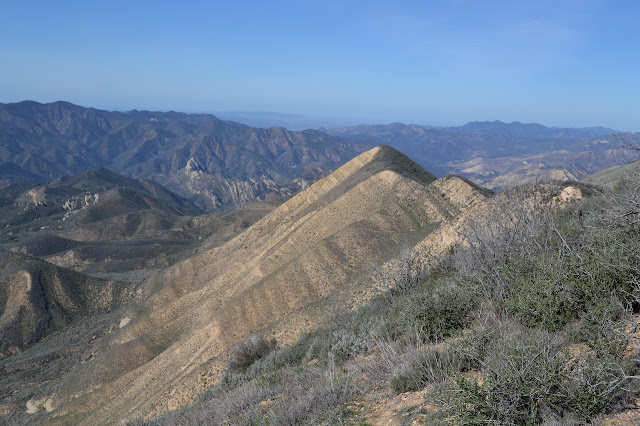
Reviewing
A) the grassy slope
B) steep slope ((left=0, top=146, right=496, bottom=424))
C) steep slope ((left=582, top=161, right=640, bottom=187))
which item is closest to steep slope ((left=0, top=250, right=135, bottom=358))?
steep slope ((left=0, top=146, right=496, bottom=424))

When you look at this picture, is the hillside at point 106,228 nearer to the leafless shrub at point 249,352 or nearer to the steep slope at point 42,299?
the steep slope at point 42,299

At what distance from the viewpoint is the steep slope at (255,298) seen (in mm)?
27000

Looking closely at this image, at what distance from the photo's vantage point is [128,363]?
1400 inches

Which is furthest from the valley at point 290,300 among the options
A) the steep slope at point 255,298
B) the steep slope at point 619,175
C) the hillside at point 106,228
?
the hillside at point 106,228

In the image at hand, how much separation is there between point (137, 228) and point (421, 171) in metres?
92.8

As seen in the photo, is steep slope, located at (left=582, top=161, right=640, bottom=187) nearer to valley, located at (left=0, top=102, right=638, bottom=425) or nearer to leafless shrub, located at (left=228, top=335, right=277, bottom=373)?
valley, located at (left=0, top=102, right=638, bottom=425)

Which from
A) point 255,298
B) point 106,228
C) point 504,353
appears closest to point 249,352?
point 255,298

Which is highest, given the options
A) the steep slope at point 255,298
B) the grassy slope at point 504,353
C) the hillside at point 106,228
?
the grassy slope at point 504,353

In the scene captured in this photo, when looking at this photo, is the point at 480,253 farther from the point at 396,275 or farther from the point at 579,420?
the point at 579,420

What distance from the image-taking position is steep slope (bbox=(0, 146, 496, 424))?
88.6 feet

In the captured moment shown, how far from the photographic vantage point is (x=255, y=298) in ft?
107

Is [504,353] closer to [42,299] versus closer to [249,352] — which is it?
[249,352]

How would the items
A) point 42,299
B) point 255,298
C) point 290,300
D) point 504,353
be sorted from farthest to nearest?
1. point 42,299
2. point 255,298
3. point 290,300
4. point 504,353

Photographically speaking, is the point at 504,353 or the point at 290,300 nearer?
the point at 504,353
